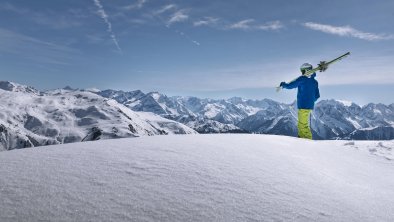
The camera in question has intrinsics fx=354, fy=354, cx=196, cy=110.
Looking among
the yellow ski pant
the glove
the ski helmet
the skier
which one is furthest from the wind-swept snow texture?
the ski helmet

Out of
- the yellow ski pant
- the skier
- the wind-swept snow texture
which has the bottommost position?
the wind-swept snow texture

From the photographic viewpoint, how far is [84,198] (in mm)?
4414

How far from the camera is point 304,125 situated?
14.7 m

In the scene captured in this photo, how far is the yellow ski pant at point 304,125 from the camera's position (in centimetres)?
1454

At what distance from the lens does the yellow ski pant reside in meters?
14.5

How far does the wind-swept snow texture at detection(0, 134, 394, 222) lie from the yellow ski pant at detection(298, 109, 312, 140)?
636cm

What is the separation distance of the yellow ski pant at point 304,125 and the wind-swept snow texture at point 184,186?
636cm

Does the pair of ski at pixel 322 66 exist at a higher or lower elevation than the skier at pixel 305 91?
higher

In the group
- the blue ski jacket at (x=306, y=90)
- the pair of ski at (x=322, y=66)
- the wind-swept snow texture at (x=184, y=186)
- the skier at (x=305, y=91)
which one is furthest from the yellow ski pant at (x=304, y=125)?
the wind-swept snow texture at (x=184, y=186)

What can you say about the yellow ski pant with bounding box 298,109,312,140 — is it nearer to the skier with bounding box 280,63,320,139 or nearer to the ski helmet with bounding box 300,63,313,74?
the skier with bounding box 280,63,320,139

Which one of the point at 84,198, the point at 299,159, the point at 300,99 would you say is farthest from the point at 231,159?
the point at 300,99

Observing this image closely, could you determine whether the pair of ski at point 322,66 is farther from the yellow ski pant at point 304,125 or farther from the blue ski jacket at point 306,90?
the yellow ski pant at point 304,125

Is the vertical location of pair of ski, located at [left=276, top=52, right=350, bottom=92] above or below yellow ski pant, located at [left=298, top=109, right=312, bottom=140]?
above

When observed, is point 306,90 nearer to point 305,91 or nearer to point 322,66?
point 305,91
